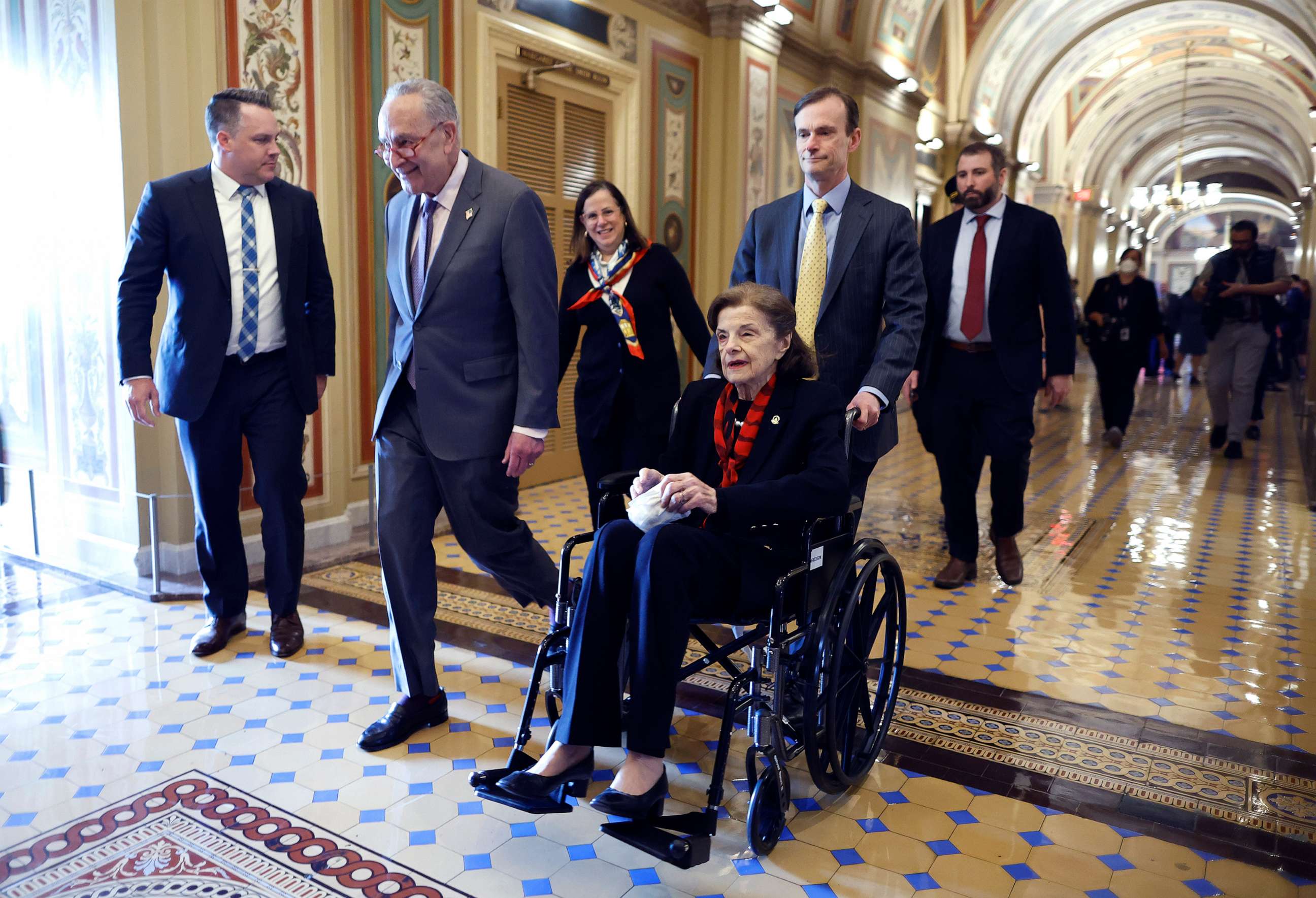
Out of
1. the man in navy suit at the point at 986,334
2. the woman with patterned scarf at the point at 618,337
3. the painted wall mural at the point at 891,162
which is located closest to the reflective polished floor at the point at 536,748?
the man in navy suit at the point at 986,334

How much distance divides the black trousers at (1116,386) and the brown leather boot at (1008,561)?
4836 millimetres

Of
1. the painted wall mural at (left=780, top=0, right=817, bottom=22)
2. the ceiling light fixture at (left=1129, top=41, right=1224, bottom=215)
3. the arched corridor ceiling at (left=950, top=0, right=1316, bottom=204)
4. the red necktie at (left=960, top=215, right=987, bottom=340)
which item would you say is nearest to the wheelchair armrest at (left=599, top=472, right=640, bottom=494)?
the red necktie at (left=960, top=215, right=987, bottom=340)

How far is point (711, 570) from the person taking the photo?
2.17 m

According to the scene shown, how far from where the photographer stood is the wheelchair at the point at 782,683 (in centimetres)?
197

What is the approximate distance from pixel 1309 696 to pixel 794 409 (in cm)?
214

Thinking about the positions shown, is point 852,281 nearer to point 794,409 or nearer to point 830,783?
point 794,409

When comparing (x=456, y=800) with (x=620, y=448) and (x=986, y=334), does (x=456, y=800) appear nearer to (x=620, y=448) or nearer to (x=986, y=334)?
(x=620, y=448)

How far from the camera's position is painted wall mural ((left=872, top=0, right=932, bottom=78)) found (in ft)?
33.0

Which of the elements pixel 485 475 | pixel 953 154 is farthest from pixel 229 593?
pixel 953 154

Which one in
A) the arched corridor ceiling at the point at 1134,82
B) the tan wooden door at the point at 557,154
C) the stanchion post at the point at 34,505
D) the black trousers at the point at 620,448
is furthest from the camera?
the arched corridor ceiling at the point at 1134,82

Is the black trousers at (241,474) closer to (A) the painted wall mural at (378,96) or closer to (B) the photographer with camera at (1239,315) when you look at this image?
(A) the painted wall mural at (378,96)

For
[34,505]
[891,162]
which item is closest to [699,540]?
[34,505]

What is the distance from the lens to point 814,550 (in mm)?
2227

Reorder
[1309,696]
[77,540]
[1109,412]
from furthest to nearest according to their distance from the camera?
[1109,412], [77,540], [1309,696]
